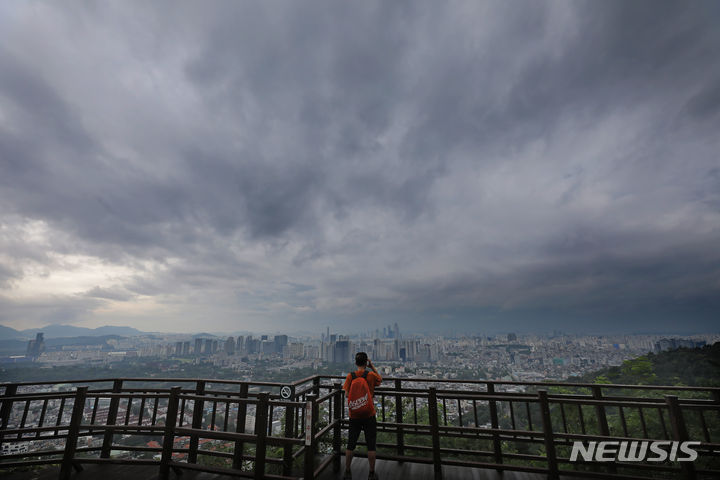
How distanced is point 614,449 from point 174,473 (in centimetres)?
738

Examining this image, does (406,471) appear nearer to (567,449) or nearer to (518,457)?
(518,457)

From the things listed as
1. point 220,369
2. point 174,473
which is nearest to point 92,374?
point 220,369

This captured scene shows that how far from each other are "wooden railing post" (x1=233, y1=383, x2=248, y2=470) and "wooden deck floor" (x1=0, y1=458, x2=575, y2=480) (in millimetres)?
456

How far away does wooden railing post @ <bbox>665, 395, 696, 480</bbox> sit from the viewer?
4055 millimetres

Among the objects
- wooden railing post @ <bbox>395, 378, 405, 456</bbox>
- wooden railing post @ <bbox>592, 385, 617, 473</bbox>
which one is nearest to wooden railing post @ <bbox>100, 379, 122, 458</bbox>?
wooden railing post @ <bbox>395, 378, 405, 456</bbox>

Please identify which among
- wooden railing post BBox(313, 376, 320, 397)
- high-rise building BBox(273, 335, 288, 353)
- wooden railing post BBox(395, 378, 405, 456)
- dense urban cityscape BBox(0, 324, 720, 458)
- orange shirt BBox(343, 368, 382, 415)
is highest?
orange shirt BBox(343, 368, 382, 415)

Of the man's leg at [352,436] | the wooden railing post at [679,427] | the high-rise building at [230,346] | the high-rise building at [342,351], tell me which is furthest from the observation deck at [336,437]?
the high-rise building at [230,346]

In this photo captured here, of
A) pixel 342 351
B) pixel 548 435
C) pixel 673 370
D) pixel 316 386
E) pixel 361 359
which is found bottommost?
pixel 342 351

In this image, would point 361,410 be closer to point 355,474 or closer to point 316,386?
point 355,474

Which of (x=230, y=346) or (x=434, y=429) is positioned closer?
(x=434, y=429)

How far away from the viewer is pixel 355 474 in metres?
4.89

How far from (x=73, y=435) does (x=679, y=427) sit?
976 centimetres

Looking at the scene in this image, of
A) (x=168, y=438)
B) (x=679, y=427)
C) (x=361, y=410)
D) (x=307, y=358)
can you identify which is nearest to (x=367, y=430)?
(x=361, y=410)

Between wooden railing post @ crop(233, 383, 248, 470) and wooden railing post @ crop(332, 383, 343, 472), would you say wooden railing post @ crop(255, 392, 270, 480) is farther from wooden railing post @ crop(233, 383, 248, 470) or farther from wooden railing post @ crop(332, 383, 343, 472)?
wooden railing post @ crop(332, 383, 343, 472)
